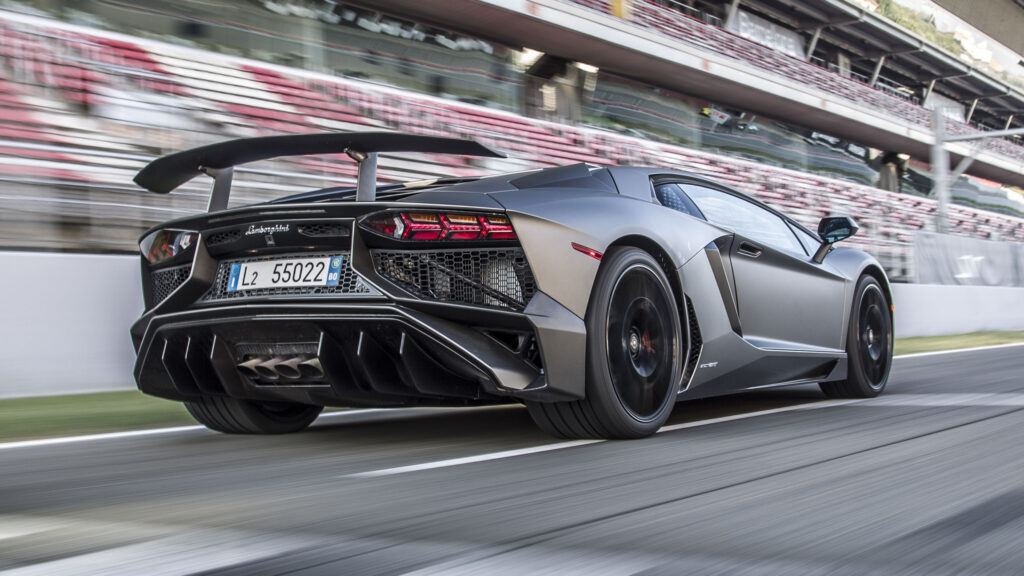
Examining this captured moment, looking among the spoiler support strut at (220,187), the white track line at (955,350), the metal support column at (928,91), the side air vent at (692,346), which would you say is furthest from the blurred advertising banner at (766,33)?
the spoiler support strut at (220,187)

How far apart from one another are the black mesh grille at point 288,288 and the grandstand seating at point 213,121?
3.66 meters

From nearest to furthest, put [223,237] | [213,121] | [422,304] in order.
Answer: [422,304] → [223,237] → [213,121]

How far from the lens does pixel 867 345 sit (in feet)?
18.6

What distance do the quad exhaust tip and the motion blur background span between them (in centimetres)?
300

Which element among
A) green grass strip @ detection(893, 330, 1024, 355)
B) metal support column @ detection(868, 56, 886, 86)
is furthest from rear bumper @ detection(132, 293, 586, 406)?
metal support column @ detection(868, 56, 886, 86)

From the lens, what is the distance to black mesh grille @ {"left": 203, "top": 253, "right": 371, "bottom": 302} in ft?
10.9

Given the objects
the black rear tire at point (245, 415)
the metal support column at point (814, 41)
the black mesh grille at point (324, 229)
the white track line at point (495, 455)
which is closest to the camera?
the white track line at point (495, 455)

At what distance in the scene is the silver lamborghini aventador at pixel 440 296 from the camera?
3.28m

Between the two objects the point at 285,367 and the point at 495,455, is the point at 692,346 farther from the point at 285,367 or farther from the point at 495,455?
the point at 285,367

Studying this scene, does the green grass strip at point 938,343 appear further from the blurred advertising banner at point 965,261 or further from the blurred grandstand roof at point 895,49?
the blurred grandstand roof at point 895,49

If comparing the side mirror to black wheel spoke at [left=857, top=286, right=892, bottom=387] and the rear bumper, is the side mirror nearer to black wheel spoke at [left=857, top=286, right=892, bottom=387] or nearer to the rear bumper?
black wheel spoke at [left=857, top=286, right=892, bottom=387]

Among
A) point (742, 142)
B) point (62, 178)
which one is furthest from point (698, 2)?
point (62, 178)

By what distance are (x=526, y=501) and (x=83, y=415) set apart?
3.24 meters

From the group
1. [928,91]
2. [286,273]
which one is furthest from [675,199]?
[928,91]
